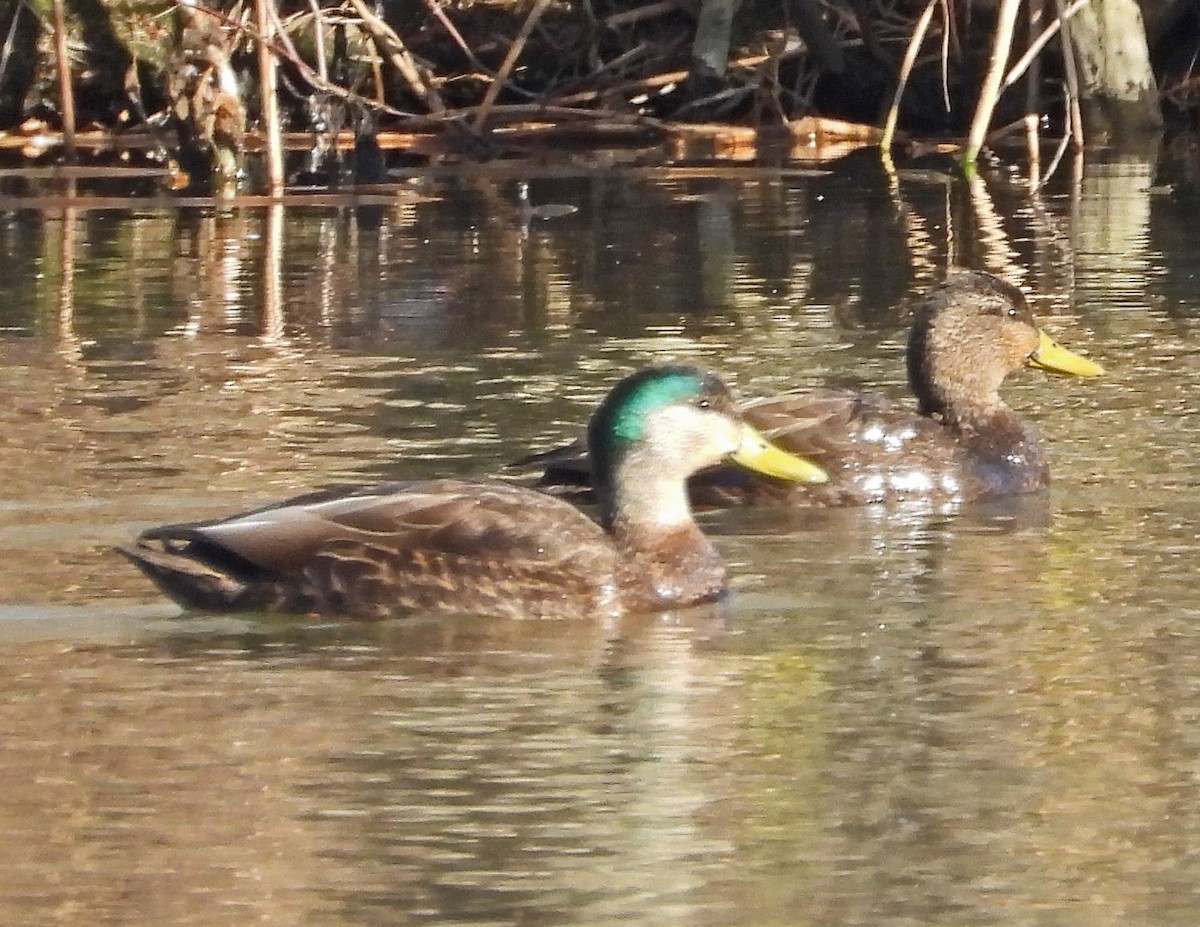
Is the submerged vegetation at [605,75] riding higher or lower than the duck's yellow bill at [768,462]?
higher

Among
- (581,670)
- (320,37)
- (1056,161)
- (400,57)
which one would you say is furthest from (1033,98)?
(581,670)

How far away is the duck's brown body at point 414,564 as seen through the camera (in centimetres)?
704

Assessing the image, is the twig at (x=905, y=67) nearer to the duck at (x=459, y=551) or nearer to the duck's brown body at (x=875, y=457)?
the duck's brown body at (x=875, y=457)

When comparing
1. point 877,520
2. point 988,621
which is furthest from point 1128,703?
point 877,520

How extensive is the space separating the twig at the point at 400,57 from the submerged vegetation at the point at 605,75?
0.8 inches

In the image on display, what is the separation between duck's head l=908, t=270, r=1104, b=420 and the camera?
30.4ft

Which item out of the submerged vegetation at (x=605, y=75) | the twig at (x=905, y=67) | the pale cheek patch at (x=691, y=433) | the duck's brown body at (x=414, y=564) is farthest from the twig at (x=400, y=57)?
the duck's brown body at (x=414, y=564)

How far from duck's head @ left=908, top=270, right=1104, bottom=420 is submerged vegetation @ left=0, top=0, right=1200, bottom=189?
913 cm

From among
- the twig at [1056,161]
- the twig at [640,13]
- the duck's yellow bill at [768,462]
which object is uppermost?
the twig at [640,13]

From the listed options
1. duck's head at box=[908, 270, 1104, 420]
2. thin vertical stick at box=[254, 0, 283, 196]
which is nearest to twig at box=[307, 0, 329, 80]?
thin vertical stick at box=[254, 0, 283, 196]

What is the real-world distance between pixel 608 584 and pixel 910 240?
7.81 meters

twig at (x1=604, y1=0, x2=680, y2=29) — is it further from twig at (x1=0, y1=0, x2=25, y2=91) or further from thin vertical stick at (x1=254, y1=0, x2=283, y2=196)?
thin vertical stick at (x1=254, y1=0, x2=283, y2=196)

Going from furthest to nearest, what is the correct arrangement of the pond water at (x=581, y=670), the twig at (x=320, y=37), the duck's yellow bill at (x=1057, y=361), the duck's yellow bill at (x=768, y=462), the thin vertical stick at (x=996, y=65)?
1. the twig at (x=320, y=37)
2. the thin vertical stick at (x=996, y=65)
3. the duck's yellow bill at (x=1057, y=361)
4. the duck's yellow bill at (x=768, y=462)
5. the pond water at (x=581, y=670)

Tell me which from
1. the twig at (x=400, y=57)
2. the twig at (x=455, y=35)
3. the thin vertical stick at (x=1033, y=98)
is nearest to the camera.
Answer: the thin vertical stick at (x=1033, y=98)
